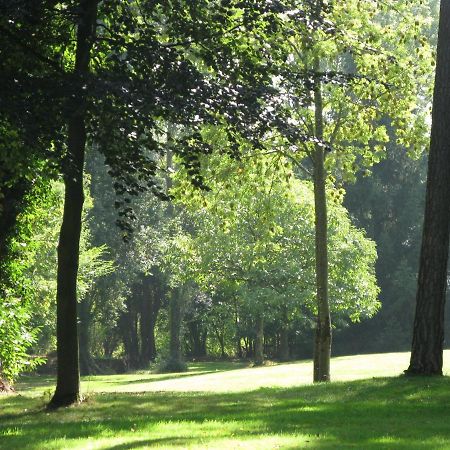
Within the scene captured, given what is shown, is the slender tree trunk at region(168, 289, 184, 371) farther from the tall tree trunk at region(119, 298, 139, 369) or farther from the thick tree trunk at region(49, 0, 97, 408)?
the thick tree trunk at region(49, 0, 97, 408)

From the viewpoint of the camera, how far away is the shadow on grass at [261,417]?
9508 mm

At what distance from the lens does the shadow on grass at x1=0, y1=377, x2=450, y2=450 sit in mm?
9508

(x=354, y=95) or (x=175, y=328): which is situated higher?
(x=354, y=95)

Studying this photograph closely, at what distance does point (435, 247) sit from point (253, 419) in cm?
547

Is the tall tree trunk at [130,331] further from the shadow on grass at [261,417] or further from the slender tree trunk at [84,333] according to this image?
the shadow on grass at [261,417]

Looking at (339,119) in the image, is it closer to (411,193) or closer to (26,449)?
(26,449)

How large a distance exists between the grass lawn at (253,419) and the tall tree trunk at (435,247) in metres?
0.70

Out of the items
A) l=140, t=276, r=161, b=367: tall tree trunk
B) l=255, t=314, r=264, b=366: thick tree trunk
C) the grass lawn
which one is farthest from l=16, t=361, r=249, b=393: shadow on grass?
the grass lawn

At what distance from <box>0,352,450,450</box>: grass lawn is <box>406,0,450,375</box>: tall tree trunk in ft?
2.31

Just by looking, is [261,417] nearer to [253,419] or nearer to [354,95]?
[253,419]

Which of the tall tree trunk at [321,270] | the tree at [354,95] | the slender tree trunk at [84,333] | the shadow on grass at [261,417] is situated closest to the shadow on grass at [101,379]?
the slender tree trunk at [84,333]

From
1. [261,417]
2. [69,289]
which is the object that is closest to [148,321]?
[69,289]

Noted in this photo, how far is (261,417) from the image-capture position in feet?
37.5

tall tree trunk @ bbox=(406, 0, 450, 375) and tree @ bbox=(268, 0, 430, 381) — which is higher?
tree @ bbox=(268, 0, 430, 381)
